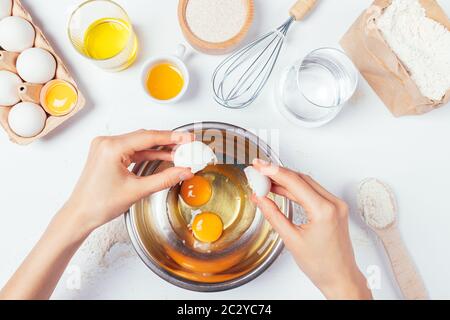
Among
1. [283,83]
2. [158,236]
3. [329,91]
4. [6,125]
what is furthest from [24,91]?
[329,91]

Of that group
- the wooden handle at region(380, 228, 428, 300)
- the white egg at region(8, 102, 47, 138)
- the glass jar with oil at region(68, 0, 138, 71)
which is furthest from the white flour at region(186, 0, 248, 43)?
the wooden handle at region(380, 228, 428, 300)

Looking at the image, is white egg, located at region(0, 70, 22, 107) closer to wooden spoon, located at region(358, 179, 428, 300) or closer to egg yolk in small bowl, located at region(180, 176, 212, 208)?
egg yolk in small bowl, located at region(180, 176, 212, 208)

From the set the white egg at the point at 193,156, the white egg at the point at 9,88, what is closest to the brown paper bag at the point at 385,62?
the white egg at the point at 193,156

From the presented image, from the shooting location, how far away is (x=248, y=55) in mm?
970

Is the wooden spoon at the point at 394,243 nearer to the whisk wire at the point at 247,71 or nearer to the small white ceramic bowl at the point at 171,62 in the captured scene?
the whisk wire at the point at 247,71

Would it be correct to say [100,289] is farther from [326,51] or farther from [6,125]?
[326,51]

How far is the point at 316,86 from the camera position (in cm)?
95

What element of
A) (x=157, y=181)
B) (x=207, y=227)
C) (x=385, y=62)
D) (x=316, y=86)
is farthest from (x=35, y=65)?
(x=385, y=62)

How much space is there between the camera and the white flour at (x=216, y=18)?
912mm

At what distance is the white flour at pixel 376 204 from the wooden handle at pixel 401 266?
3 centimetres

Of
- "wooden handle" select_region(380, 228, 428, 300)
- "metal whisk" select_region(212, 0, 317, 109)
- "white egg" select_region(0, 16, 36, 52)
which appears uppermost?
"white egg" select_region(0, 16, 36, 52)

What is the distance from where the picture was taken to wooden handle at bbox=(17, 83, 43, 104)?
0.88 metres

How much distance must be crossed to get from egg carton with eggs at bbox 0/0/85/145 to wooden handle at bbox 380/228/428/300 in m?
0.71

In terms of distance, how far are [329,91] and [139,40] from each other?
1.42 feet
